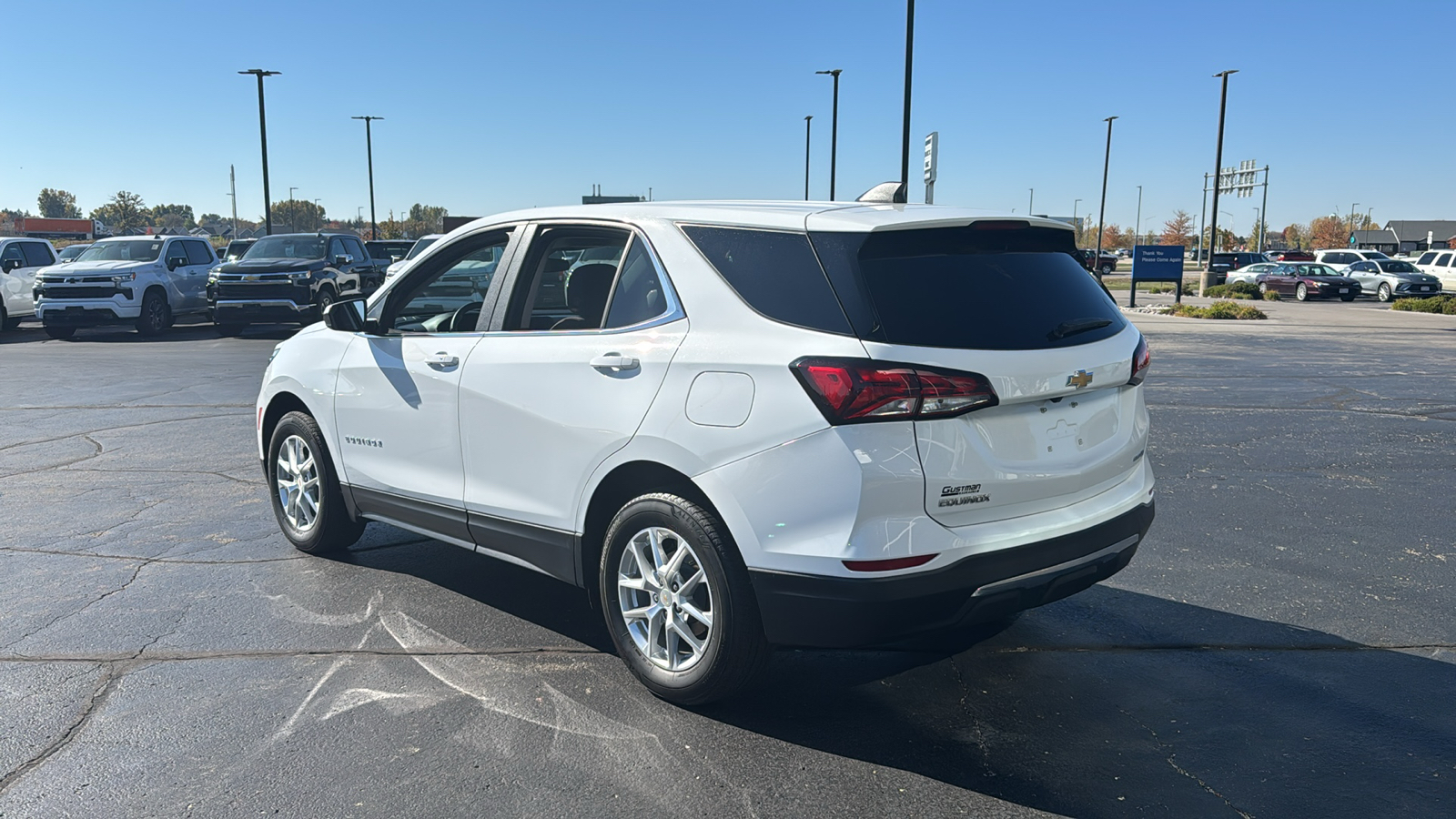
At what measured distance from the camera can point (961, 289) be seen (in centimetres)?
356

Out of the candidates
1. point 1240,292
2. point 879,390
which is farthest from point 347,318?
point 1240,292

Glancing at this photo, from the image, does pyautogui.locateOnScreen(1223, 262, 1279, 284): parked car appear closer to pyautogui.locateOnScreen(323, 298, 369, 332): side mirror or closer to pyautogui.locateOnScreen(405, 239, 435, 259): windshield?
pyautogui.locateOnScreen(405, 239, 435, 259): windshield

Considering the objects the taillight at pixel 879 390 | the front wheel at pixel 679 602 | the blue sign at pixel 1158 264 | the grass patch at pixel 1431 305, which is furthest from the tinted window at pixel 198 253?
the grass patch at pixel 1431 305

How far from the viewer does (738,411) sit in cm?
350

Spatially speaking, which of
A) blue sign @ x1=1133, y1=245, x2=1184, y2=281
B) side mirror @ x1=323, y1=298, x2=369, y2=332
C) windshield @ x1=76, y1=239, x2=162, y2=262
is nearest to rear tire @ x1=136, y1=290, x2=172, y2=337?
windshield @ x1=76, y1=239, x2=162, y2=262

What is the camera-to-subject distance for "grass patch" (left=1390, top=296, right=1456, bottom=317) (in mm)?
29500

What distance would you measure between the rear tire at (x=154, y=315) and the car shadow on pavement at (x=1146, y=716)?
2035 centimetres

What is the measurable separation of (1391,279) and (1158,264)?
13251mm

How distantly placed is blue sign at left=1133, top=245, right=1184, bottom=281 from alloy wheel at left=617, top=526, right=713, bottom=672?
29871 millimetres

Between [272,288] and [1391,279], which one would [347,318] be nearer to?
[272,288]

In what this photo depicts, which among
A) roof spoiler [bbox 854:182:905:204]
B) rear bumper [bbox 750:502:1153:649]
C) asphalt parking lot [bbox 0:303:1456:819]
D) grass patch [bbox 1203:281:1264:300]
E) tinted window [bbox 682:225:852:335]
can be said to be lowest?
asphalt parking lot [bbox 0:303:1456:819]

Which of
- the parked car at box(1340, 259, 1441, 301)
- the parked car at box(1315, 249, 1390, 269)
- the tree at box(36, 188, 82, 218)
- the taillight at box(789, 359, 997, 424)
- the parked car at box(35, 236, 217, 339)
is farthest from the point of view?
the tree at box(36, 188, 82, 218)

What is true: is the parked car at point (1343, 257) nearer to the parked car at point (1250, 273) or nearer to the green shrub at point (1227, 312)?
the parked car at point (1250, 273)

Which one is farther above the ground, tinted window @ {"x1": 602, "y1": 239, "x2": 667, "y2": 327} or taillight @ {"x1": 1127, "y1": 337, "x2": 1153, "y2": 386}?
tinted window @ {"x1": 602, "y1": 239, "x2": 667, "y2": 327}
